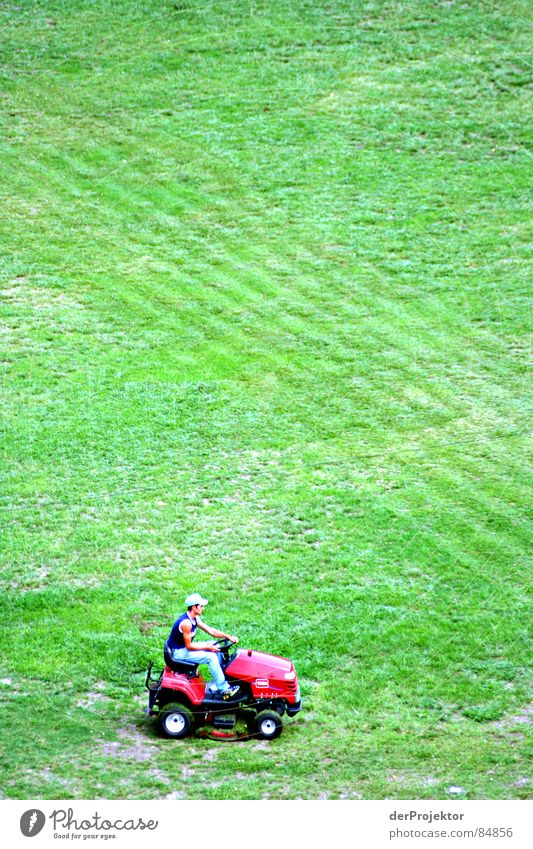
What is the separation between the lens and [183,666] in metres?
14.5

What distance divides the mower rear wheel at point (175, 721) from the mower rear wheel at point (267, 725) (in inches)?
35.9

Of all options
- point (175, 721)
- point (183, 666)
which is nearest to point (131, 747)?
point (175, 721)

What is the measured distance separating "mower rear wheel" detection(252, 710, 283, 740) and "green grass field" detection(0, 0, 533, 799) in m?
→ 0.25

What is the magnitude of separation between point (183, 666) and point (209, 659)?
1.24 ft

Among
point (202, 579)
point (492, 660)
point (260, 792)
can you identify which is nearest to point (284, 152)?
point (202, 579)

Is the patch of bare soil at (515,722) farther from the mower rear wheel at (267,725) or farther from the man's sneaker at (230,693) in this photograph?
the man's sneaker at (230,693)

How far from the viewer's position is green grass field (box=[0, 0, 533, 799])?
15219mm

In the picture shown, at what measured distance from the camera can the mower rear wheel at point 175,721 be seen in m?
14.4

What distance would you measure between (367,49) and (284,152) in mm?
6390

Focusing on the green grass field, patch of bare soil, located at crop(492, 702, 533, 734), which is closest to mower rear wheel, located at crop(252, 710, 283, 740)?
the green grass field

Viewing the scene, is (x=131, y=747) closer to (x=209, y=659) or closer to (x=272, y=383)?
(x=209, y=659)

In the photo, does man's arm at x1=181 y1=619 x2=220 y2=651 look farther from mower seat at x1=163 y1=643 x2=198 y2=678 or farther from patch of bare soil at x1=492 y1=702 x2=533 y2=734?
patch of bare soil at x1=492 y1=702 x2=533 y2=734

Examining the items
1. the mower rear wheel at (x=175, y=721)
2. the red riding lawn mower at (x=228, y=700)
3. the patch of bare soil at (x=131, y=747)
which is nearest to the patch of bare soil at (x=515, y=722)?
the red riding lawn mower at (x=228, y=700)

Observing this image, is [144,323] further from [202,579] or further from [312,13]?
[312,13]
